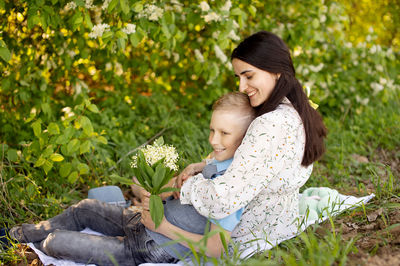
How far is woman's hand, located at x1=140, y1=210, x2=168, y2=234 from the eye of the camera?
6.70ft

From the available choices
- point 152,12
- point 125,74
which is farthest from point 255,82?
point 125,74

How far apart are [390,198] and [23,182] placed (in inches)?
98.6

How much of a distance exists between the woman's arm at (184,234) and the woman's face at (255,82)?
2.22ft

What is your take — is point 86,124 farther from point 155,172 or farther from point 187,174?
point 155,172

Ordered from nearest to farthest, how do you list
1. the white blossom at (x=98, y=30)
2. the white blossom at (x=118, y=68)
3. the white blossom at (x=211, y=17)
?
1. the white blossom at (x=98, y=30)
2. the white blossom at (x=211, y=17)
3. the white blossom at (x=118, y=68)

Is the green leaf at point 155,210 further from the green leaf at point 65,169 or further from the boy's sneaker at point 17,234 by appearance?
the green leaf at point 65,169

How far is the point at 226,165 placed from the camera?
211cm

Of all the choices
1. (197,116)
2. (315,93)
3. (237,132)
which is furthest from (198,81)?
(237,132)

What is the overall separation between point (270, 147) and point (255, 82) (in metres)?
0.39

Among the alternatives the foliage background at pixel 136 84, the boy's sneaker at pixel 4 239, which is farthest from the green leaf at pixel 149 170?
the boy's sneaker at pixel 4 239

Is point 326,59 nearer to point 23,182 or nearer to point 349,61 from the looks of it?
point 349,61

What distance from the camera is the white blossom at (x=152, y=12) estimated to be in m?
2.86

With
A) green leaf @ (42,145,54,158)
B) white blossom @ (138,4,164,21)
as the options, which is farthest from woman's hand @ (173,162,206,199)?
white blossom @ (138,4,164,21)

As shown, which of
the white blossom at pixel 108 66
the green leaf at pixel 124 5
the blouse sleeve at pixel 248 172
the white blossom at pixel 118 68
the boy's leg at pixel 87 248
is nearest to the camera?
the blouse sleeve at pixel 248 172
